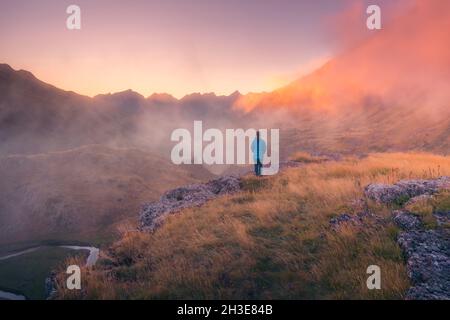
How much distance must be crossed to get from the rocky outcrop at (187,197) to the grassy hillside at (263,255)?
213 cm

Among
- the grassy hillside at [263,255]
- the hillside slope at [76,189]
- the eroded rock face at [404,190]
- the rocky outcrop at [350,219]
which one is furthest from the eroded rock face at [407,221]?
the hillside slope at [76,189]

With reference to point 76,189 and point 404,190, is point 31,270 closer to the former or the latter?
point 404,190

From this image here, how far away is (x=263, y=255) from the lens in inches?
333

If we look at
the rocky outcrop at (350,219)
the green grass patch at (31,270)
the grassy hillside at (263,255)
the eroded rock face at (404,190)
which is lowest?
the green grass patch at (31,270)

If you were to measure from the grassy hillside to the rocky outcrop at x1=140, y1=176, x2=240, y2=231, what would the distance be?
7.00 ft

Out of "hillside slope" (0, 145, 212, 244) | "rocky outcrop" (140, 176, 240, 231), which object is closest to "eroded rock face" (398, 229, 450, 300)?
"rocky outcrop" (140, 176, 240, 231)

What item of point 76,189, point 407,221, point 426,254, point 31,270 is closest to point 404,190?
point 407,221

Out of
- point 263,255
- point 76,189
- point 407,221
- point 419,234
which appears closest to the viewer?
point 419,234

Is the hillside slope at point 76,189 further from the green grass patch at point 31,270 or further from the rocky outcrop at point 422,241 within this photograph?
the rocky outcrop at point 422,241

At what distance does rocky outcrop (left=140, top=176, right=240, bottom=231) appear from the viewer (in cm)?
1531

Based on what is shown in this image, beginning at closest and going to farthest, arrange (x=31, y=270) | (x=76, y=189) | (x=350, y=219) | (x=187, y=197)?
(x=350, y=219) < (x=31, y=270) < (x=187, y=197) < (x=76, y=189)

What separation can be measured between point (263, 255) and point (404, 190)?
5137mm

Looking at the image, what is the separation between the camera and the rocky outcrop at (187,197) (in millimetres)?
15306
